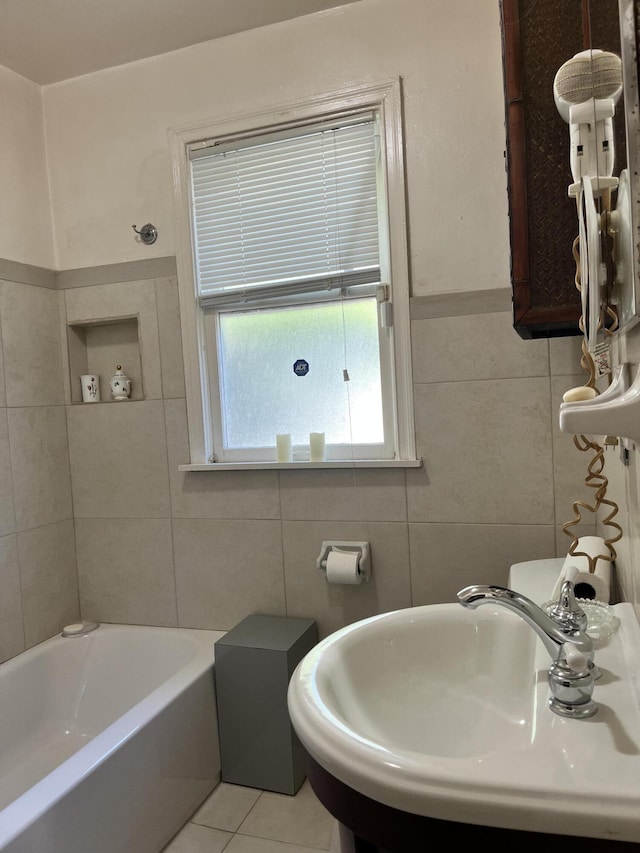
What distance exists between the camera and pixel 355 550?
2.10 m

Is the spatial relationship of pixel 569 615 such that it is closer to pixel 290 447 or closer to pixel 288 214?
pixel 290 447

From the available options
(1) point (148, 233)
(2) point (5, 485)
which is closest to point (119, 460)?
(2) point (5, 485)

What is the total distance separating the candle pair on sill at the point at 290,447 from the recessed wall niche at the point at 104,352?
25.2 inches

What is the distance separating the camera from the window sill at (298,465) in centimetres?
203

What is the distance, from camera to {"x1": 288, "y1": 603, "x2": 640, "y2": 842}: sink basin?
0.65m

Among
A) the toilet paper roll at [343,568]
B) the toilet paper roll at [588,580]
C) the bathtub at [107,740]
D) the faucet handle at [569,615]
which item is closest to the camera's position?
the faucet handle at [569,615]

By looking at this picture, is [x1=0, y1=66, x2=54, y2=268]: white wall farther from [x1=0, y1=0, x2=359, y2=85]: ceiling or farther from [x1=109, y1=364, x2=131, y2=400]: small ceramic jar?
[x1=109, y1=364, x2=131, y2=400]: small ceramic jar

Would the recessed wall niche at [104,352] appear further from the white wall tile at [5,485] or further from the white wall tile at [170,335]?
the white wall tile at [5,485]

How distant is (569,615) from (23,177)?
96.5 inches

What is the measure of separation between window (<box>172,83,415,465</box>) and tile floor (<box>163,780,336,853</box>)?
3.70ft

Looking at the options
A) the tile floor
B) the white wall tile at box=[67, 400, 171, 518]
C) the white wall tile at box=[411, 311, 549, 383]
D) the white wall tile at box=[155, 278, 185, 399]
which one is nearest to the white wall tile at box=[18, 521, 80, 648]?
the white wall tile at box=[67, 400, 171, 518]

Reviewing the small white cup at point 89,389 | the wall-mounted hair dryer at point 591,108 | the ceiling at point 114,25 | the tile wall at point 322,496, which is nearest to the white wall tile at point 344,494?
the tile wall at point 322,496

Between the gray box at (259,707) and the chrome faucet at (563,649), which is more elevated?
the chrome faucet at (563,649)

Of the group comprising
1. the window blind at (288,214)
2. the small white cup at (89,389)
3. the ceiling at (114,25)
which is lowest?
the small white cup at (89,389)
